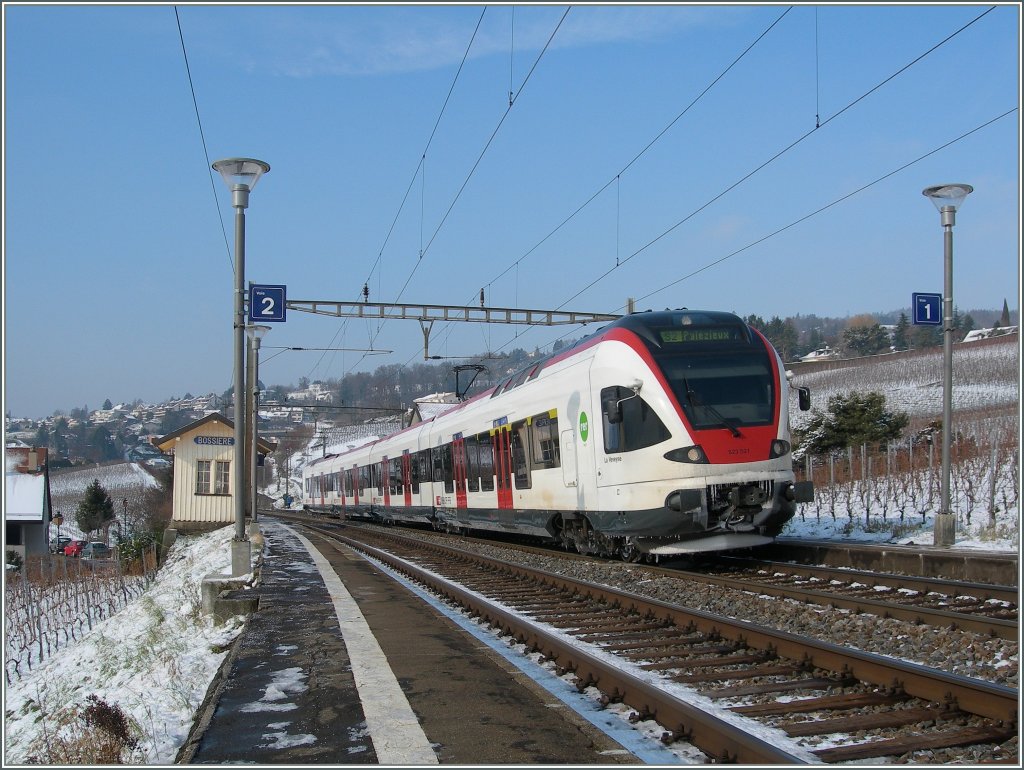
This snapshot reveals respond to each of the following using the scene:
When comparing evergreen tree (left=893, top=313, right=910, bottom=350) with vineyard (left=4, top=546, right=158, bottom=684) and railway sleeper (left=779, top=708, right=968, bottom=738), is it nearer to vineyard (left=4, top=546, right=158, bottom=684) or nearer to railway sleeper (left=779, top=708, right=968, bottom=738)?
vineyard (left=4, top=546, right=158, bottom=684)

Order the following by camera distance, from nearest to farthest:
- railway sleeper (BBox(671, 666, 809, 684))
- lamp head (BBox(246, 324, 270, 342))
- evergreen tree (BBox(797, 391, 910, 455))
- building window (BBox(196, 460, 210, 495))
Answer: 1. railway sleeper (BBox(671, 666, 809, 684))
2. lamp head (BBox(246, 324, 270, 342))
3. evergreen tree (BBox(797, 391, 910, 455))
4. building window (BBox(196, 460, 210, 495))

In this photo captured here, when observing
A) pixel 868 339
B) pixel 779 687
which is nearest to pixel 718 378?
pixel 779 687

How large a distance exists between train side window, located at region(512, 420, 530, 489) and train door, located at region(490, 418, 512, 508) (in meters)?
0.27

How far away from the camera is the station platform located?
4.63 meters

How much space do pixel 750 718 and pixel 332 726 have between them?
2318 mm

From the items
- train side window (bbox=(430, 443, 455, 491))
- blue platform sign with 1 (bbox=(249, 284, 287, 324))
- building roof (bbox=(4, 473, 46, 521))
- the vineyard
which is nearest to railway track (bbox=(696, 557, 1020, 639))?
blue platform sign with 1 (bbox=(249, 284, 287, 324))

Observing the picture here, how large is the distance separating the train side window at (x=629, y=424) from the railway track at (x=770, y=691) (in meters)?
3.38

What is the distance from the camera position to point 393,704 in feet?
18.4

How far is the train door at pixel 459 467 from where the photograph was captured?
2142 cm

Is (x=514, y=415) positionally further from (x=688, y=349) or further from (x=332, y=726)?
(x=332, y=726)

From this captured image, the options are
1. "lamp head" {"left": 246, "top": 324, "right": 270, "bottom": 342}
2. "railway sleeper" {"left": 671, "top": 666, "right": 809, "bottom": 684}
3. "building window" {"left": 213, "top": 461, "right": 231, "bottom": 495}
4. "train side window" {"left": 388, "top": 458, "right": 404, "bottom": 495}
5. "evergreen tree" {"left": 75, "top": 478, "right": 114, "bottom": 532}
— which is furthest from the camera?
"evergreen tree" {"left": 75, "top": 478, "right": 114, "bottom": 532}

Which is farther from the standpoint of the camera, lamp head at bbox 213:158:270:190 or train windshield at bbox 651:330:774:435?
lamp head at bbox 213:158:270:190

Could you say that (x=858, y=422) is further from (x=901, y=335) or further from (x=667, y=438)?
(x=901, y=335)

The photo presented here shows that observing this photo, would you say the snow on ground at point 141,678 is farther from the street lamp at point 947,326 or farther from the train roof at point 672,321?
the street lamp at point 947,326
